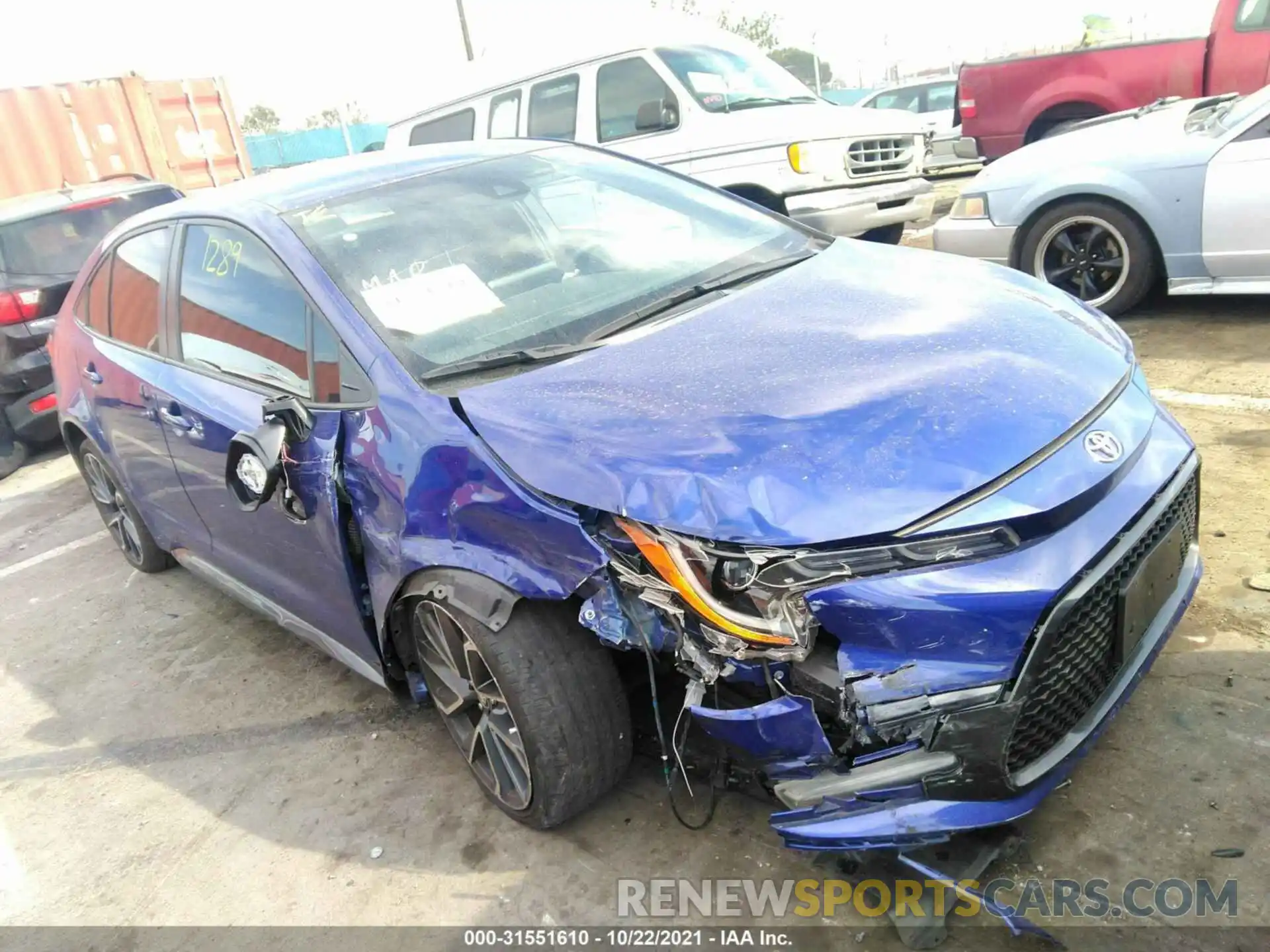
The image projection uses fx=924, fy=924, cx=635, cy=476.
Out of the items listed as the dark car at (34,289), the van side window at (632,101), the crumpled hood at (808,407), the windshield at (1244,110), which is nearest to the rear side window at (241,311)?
the crumpled hood at (808,407)

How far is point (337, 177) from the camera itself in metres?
3.11

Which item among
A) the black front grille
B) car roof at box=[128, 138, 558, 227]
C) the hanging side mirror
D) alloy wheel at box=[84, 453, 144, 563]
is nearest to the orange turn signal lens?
the black front grille

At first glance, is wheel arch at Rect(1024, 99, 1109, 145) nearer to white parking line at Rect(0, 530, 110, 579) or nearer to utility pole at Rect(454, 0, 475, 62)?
white parking line at Rect(0, 530, 110, 579)

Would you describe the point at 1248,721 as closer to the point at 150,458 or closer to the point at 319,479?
the point at 319,479

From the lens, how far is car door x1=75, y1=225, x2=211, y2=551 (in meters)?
3.46

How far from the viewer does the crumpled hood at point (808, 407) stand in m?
1.82

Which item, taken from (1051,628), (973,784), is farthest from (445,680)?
(1051,628)

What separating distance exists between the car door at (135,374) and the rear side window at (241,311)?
243 millimetres

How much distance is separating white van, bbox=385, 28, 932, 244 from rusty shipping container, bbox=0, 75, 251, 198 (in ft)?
25.4

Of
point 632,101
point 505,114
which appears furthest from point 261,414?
point 505,114

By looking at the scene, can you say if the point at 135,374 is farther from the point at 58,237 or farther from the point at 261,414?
the point at 58,237

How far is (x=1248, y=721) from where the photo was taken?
2375 millimetres

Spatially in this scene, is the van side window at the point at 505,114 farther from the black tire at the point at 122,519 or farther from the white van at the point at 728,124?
the black tire at the point at 122,519

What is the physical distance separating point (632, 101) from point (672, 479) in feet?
19.3
